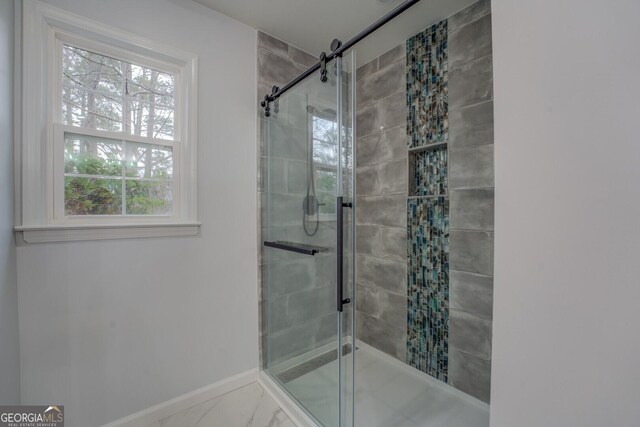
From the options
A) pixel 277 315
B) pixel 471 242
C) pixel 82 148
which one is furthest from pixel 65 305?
pixel 471 242

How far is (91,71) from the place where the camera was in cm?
144

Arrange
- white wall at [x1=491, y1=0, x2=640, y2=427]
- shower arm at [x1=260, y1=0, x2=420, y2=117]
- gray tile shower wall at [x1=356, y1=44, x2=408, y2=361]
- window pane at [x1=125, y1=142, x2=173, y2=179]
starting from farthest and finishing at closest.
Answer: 1. gray tile shower wall at [x1=356, y1=44, x2=408, y2=361]
2. window pane at [x1=125, y1=142, x2=173, y2=179]
3. shower arm at [x1=260, y1=0, x2=420, y2=117]
4. white wall at [x1=491, y1=0, x2=640, y2=427]

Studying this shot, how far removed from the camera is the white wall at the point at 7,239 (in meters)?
1.03

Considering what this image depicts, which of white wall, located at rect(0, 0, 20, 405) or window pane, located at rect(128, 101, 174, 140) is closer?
white wall, located at rect(0, 0, 20, 405)

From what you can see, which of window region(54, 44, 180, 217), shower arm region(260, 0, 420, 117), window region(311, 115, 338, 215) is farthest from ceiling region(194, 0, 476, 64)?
window region(311, 115, 338, 215)

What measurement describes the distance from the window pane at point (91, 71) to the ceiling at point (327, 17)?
716 millimetres

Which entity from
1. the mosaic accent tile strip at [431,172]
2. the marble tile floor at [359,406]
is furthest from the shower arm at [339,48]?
the marble tile floor at [359,406]

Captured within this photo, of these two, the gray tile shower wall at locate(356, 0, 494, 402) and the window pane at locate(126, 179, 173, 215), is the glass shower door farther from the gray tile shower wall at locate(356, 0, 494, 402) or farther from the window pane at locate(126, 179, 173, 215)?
the gray tile shower wall at locate(356, 0, 494, 402)

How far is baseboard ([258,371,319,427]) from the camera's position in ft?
4.96

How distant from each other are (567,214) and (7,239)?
79.5 inches

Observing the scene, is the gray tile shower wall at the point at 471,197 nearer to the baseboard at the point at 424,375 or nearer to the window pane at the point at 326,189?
the baseboard at the point at 424,375

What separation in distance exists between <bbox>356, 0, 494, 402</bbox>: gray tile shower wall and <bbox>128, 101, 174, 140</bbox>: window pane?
162 centimetres

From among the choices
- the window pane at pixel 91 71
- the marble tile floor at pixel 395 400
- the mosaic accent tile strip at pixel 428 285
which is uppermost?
the window pane at pixel 91 71

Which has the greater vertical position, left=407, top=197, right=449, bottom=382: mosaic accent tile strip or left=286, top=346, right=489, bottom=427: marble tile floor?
left=407, top=197, right=449, bottom=382: mosaic accent tile strip
